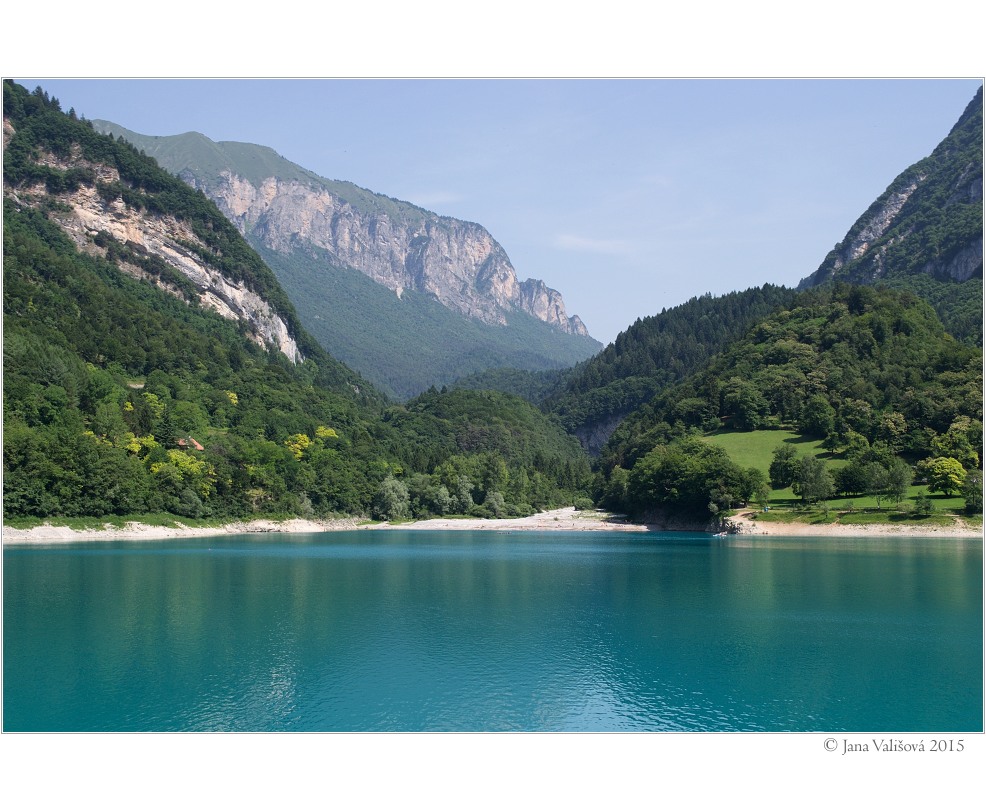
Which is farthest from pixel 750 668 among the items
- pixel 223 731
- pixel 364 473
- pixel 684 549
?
pixel 364 473

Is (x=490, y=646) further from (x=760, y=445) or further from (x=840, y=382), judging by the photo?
(x=840, y=382)

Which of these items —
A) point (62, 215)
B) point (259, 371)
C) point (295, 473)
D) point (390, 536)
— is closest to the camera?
point (390, 536)

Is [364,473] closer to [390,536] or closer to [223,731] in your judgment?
[390,536]

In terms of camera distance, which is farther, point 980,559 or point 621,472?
point 621,472

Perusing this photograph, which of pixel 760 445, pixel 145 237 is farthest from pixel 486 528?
pixel 145 237

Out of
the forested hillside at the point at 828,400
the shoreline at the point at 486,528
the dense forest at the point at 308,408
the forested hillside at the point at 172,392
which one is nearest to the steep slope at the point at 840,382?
the forested hillside at the point at 828,400

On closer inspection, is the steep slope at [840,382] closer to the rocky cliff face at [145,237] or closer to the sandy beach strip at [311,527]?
the sandy beach strip at [311,527]
